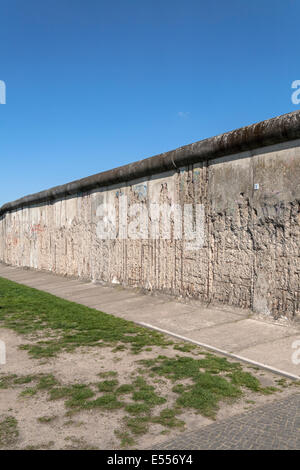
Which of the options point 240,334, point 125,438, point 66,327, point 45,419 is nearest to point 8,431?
point 45,419

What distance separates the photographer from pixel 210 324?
5.57m

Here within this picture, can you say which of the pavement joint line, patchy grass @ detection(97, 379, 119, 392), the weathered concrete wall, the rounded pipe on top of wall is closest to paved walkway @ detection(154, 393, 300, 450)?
the pavement joint line

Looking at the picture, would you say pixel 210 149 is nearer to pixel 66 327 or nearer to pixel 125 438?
pixel 66 327

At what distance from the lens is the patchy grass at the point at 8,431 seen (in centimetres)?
250

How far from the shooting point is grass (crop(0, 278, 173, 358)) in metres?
4.71

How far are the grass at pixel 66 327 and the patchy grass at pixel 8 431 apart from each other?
151 cm

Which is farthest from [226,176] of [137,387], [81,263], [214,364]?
[81,263]

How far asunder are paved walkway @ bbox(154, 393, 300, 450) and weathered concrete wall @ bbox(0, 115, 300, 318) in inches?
109

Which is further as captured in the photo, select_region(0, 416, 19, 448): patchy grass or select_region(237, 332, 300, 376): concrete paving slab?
select_region(237, 332, 300, 376): concrete paving slab

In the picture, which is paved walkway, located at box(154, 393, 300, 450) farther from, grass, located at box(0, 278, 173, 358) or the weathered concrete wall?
the weathered concrete wall

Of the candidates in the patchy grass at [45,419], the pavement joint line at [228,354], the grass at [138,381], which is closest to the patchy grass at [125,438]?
the grass at [138,381]

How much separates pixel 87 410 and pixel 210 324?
9.67ft

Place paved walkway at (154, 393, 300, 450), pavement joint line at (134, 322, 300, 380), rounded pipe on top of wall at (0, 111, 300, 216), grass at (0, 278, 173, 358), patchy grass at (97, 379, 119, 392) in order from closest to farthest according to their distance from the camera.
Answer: paved walkway at (154, 393, 300, 450)
patchy grass at (97, 379, 119, 392)
pavement joint line at (134, 322, 300, 380)
grass at (0, 278, 173, 358)
rounded pipe on top of wall at (0, 111, 300, 216)

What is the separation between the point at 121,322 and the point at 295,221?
2.88 m
